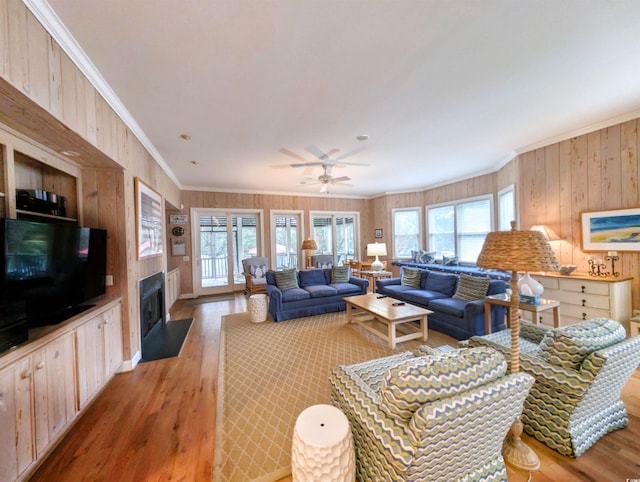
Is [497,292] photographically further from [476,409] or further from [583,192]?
[476,409]

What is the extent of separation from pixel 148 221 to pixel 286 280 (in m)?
2.37

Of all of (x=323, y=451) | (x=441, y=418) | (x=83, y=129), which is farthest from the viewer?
(x=83, y=129)

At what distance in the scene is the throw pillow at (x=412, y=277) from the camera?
4572 mm

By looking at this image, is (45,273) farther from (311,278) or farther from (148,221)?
(311,278)

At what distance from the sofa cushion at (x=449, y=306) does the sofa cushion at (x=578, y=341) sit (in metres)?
1.66

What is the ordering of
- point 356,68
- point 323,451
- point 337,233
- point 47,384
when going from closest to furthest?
point 323,451 < point 47,384 < point 356,68 < point 337,233

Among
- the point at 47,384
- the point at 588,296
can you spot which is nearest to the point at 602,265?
the point at 588,296

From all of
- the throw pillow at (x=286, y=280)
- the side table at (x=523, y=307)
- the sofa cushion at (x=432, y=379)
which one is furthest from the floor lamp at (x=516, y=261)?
the throw pillow at (x=286, y=280)

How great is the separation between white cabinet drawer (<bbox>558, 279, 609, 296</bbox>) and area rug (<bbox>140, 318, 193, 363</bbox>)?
5179mm

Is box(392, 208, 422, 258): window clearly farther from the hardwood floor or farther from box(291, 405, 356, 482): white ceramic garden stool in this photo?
box(291, 405, 356, 482): white ceramic garden stool

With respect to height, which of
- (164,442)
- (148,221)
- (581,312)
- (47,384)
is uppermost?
(148,221)

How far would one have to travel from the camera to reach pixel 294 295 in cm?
424

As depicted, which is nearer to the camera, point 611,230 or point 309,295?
point 611,230

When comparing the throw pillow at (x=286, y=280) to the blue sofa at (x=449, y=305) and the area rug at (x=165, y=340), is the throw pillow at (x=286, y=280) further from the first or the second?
the blue sofa at (x=449, y=305)
